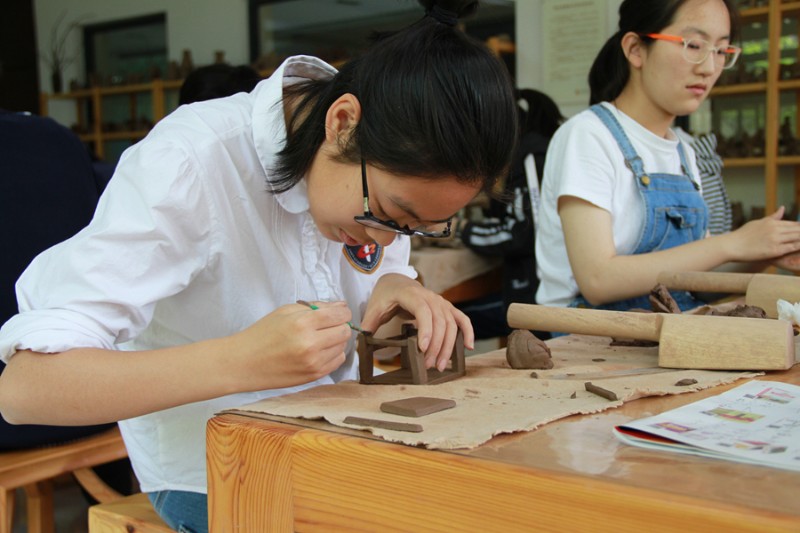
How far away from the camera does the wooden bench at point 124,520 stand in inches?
51.2

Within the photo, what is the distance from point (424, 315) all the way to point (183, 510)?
0.49 m

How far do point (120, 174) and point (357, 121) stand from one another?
34 cm

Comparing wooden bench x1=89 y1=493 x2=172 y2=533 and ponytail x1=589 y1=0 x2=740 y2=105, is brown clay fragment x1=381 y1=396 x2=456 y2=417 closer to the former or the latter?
wooden bench x1=89 y1=493 x2=172 y2=533

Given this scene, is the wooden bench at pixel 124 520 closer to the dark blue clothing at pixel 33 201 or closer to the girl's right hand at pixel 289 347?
the girl's right hand at pixel 289 347

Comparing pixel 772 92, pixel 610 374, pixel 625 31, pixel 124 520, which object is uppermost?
pixel 625 31

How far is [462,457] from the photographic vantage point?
792 mm

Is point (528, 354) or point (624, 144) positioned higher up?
point (624, 144)

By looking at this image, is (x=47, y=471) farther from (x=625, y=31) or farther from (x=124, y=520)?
(x=625, y=31)

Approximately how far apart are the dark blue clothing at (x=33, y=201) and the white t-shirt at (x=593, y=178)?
3.83ft

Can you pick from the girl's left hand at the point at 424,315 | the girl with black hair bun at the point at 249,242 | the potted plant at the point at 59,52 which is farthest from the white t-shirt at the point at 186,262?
the potted plant at the point at 59,52

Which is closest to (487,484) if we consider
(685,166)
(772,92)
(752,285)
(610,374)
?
(610,374)

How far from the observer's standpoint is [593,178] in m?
2.00

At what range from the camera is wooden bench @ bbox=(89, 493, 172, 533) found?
130cm

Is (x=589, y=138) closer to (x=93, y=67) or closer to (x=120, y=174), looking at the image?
(x=120, y=174)
